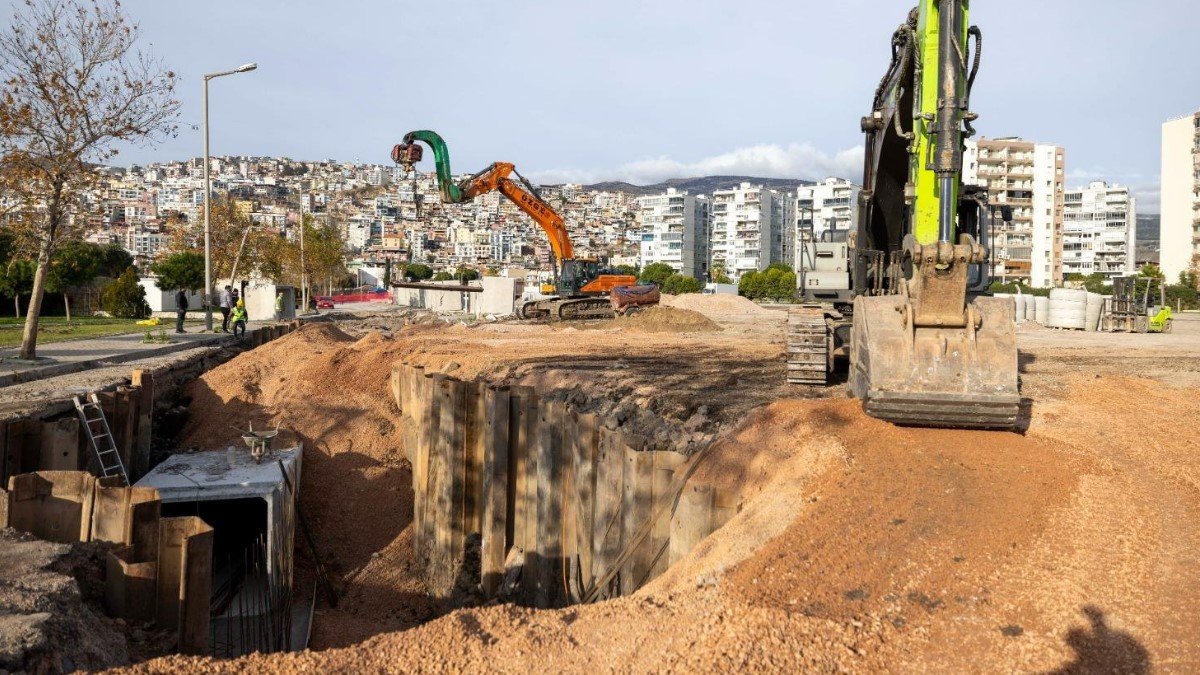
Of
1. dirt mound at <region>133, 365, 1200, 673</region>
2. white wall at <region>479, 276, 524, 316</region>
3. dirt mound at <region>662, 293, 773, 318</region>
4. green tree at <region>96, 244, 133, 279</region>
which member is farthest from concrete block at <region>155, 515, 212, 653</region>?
green tree at <region>96, 244, 133, 279</region>

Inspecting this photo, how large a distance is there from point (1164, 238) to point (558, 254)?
8727cm

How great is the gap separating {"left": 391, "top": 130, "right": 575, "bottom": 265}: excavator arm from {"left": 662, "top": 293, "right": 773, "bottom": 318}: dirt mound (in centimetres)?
1309

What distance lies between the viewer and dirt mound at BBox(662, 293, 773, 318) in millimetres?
46500

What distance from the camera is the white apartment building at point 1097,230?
13462 cm

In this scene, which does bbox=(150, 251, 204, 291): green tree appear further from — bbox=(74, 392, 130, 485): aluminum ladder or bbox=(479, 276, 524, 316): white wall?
bbox=(74, 392, 130, 485): aluminum ladder

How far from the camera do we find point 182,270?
49.8 meters

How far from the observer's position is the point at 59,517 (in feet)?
24.9

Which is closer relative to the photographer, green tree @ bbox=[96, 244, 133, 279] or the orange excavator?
the orange excavator

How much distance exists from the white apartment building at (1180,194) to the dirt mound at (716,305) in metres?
66.0

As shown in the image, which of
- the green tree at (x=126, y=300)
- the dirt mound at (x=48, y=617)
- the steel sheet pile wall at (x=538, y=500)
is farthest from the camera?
the green tree at (x=126, y=300)

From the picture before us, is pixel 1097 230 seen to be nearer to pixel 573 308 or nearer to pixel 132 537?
pixel 573 308

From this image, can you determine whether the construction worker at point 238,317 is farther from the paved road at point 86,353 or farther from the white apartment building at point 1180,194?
the white apartment building at point 1180,194

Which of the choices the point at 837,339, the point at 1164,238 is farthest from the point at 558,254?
the point at 1164,238

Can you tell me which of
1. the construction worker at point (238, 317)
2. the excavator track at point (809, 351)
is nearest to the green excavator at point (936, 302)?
the excavator track at point (809, 351)
